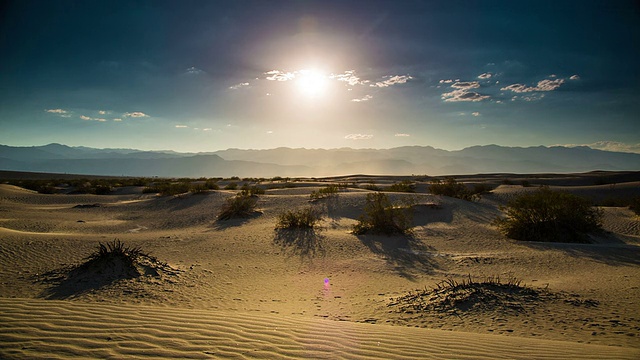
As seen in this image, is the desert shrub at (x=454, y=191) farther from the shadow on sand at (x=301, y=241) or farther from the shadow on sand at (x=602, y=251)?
the shadow on sand at (x=301, y=241)

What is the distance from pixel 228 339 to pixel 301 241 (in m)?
5.47

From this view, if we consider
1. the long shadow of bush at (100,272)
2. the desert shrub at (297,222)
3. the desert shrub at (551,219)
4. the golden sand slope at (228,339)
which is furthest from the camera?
the desert shrub at (297,222)

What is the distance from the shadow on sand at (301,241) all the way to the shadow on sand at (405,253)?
4.07 feet

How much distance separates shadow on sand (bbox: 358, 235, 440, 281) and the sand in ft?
0.20

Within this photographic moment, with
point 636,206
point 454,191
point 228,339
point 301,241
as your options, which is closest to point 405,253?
point 301,241

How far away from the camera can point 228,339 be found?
10.4 feet

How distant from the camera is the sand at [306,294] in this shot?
3.06 meters

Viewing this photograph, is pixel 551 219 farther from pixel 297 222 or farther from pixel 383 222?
pixel 297 222

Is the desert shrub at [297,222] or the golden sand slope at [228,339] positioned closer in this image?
the golden sand slope at [228,339]

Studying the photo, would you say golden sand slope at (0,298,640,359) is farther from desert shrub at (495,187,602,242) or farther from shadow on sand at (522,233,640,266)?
desert shrub at (495,187,602,242)

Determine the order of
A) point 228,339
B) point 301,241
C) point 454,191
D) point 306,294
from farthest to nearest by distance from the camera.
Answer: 1. point 454,191
2. point 301,241
3. point 306,294
4. point 228,339

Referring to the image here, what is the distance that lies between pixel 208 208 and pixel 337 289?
983 cm

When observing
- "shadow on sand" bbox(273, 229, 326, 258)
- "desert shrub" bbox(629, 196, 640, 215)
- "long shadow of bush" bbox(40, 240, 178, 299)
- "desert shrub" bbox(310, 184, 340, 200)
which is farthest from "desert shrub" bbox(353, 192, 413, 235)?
"desert shrub" bbox(629, 196, 640, 215)

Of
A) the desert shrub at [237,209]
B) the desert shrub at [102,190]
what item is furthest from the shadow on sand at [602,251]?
the desert shrub at [102,190]
